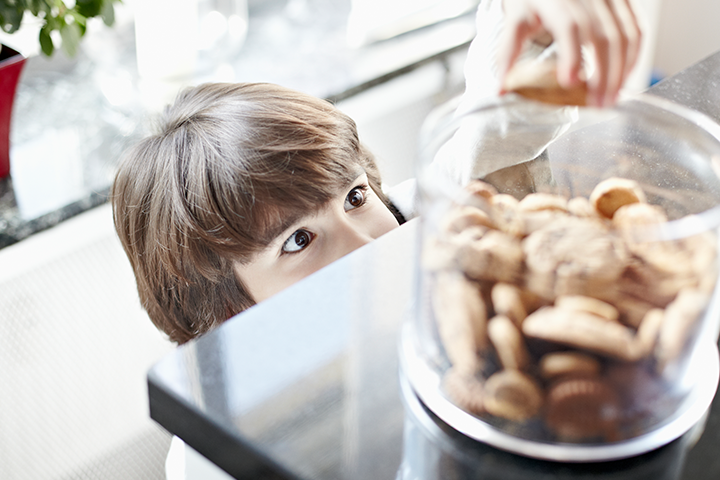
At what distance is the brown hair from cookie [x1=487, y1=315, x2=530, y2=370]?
1.56 ft

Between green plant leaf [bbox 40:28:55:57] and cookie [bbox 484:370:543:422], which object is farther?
green plant leaf [bbox 40:28:55:57]

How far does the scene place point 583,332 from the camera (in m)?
0.26

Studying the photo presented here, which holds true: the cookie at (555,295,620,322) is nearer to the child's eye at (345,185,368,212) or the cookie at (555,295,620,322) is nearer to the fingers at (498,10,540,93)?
the fingers at (498,10,540,93)

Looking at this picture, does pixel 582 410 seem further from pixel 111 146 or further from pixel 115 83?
pixel 115 83

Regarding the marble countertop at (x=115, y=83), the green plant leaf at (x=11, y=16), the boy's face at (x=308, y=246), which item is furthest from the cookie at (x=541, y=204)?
the green plant leaf at (x=11, y=16)

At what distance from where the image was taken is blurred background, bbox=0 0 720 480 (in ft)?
3.86

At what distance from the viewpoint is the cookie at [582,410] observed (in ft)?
0.86

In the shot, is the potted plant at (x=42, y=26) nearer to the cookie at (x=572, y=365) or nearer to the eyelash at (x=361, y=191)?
the eyelash at (x=361, y=191)

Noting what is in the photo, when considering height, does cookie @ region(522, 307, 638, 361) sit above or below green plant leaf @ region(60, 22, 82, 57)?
above

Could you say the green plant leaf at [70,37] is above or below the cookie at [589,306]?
below

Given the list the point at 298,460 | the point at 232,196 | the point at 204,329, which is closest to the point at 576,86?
the point at 298,460

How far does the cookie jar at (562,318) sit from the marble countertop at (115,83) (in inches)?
31.3

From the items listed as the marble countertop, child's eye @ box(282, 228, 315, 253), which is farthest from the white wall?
child's eye @ box(282, 228, 315, 253)

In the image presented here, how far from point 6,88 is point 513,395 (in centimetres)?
100
